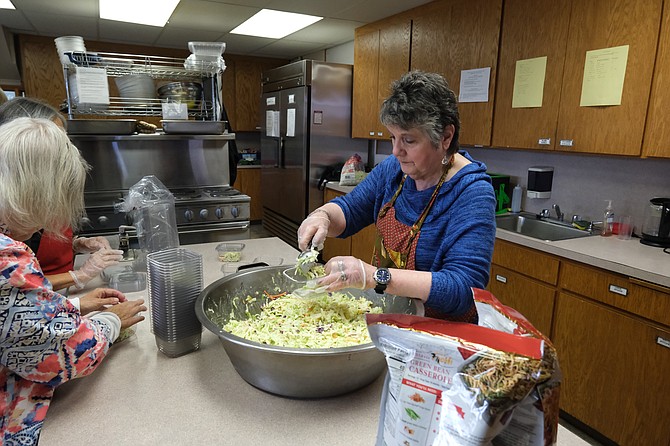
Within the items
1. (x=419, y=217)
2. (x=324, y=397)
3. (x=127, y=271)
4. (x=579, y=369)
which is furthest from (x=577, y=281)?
(x=127, y=271)

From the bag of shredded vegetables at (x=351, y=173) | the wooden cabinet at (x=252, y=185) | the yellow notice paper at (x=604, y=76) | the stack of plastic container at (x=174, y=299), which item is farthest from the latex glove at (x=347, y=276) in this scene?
the wooden cabinet at (x=252, y=185)

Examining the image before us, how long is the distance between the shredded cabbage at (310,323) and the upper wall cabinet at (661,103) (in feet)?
5.64

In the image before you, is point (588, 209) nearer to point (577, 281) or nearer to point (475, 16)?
point (577, 281)

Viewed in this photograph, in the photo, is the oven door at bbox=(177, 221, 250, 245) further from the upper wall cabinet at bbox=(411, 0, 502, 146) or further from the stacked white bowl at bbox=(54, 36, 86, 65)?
the upper wall cabinet at bbox=(411, 0, 502, 146)

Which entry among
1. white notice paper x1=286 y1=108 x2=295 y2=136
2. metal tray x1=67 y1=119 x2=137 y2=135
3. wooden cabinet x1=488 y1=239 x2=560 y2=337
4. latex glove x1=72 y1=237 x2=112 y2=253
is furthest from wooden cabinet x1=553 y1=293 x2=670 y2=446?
white notice paper x1=286 y1=108 x2=295 y2=136

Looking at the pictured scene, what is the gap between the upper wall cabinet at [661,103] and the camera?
2062 millimetres

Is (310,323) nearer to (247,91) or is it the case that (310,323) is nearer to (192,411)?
(192,411)

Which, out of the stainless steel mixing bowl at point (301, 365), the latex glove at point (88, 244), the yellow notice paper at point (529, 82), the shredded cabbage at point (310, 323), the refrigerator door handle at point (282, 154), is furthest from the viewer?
the refrigerator door handle at point (282, 154)

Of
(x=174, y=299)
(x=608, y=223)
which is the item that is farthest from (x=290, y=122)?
(x=174, y=299)

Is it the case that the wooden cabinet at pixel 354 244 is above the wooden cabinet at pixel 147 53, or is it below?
below

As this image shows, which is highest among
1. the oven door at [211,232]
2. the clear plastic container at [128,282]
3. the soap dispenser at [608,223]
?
the soap dispenser at [608,223]

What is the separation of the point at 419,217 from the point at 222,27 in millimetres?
4079

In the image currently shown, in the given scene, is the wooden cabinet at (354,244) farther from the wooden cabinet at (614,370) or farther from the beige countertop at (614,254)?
the wooden cabinet at (614,370)

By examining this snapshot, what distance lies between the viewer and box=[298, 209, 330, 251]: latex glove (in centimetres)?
143
